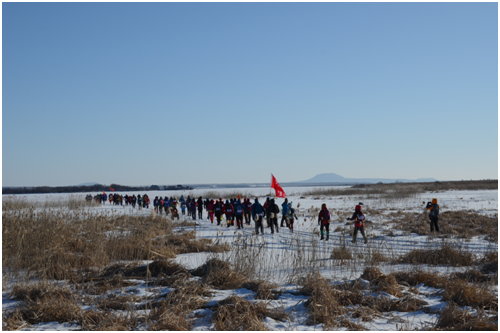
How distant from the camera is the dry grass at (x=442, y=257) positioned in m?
7.82

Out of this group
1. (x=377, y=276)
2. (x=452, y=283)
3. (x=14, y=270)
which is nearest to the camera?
(x=452, y=283)

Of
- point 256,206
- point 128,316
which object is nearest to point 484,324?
point 128,316

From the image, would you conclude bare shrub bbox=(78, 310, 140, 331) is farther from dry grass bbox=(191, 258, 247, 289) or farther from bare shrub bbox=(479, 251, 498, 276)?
bare shrub bbox=(479, 251, 498, 276)

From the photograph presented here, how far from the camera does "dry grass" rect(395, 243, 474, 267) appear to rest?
7.82m

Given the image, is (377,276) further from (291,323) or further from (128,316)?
(128,316)

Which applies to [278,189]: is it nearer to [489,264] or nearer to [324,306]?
[489,264]

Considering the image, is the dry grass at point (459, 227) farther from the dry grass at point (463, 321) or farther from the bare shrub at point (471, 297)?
the dry grass at point (463, 321)

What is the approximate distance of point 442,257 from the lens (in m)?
8.09

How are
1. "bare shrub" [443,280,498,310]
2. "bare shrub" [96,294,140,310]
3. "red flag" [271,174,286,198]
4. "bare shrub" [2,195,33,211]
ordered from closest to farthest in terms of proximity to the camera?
"bare shrub" [443,280,498,310], "bare shrub" [96,294,140,310], "bare shrub" [2,195,33,211], "red flag" [271,174,286,198]

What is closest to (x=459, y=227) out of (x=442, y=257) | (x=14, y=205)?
(x=442, y=257)

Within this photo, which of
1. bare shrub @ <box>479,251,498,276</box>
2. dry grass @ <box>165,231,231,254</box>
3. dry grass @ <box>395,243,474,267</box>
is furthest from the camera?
dry grass @ <box>165,231,231,254</box>

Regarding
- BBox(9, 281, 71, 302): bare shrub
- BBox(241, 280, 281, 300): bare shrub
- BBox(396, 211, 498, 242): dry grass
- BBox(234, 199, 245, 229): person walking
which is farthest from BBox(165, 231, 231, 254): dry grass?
BBox(396, 211, 498, 242): dry grass

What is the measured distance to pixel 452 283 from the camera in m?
5.70

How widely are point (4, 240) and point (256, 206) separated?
9.44 metres
